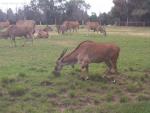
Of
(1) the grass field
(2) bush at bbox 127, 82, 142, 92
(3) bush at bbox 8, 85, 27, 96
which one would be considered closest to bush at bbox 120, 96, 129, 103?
(1) the grass field

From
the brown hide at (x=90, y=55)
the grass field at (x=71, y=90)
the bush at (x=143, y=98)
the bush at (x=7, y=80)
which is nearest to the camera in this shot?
the grass field at (x=71, y=90)

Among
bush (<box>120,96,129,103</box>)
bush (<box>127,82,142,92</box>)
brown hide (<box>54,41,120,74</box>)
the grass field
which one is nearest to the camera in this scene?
the grass field

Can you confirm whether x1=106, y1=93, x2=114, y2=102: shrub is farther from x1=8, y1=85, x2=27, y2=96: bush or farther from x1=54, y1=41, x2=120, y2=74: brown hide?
x1=54, y1=41, x2=120, y2=74: brown hide

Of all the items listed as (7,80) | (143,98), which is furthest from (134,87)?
(7,80)

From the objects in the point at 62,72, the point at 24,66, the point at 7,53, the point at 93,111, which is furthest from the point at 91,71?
the point at 7,53

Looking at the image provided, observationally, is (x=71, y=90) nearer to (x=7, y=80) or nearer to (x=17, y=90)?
(x=17, y=90)

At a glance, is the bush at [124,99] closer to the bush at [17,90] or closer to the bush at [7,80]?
the bush at [17,90]

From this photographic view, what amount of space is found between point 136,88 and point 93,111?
2821 millimetres

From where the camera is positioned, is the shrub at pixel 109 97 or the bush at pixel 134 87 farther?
the bush at pixel 134 87

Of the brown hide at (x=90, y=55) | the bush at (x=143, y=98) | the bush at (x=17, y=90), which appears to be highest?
the brown hide at (x=90, y=55)

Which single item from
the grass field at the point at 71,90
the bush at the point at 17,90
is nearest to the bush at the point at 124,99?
the grass field at the point at 71,90

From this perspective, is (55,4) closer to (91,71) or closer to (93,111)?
(91,71)

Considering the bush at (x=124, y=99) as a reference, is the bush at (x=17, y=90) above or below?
above

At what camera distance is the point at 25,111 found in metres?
8.53
